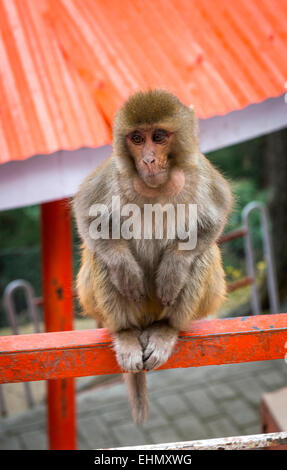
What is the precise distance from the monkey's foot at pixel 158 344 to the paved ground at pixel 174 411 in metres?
2.42

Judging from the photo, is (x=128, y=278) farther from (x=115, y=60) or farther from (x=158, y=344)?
(x=115, y=60)

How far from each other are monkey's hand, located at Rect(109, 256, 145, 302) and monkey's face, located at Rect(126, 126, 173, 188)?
0.34 metres

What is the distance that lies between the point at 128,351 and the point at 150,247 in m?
0.39

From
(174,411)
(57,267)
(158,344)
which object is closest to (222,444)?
(158,344)

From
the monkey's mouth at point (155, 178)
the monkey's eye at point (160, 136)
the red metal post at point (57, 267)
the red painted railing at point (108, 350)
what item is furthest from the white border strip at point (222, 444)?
the red metal post at point (57, 267)

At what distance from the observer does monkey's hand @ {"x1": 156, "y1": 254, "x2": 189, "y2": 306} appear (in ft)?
6.52

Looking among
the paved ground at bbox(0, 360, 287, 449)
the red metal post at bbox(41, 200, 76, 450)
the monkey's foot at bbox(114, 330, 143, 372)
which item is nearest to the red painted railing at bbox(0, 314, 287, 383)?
the monkey's foot at bbox(114, 330, 143, 372)

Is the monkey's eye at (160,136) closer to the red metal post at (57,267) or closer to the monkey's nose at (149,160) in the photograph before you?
the monkey's nose at (149,160)

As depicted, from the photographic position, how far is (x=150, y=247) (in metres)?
2.08

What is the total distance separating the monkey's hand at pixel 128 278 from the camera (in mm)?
1974

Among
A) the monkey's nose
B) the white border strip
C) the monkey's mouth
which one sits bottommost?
the white border strip

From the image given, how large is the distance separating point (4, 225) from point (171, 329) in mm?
7198

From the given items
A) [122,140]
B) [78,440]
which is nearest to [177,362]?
[122,140]

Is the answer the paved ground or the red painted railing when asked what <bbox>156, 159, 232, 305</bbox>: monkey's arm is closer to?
the red painted railing
